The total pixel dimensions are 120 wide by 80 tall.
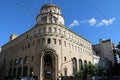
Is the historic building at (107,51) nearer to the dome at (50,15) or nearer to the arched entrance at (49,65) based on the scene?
the dome at (50,15)

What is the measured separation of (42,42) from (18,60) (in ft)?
48.5

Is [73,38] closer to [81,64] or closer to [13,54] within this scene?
[81,64]

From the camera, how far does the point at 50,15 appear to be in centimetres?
5147

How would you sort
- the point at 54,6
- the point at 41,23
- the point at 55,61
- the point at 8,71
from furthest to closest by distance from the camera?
the point at 8,71 → the point at 54,6 → the point at 41,23 → the point at 55,61

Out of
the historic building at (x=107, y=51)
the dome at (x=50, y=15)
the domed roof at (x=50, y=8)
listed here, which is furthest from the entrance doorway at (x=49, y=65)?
the historic building at (x=107, y=51)

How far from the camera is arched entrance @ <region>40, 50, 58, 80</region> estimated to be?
4347 cm

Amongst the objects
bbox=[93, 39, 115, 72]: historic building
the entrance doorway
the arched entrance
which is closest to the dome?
the arched entrance

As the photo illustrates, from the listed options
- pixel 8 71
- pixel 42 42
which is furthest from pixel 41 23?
pixel 8 71

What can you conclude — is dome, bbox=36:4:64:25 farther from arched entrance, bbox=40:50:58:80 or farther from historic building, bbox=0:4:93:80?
arched entrance, bbox=40:50:58:80

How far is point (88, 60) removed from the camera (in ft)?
201

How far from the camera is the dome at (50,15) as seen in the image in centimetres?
5122

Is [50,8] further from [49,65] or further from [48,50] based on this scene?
[49,65]

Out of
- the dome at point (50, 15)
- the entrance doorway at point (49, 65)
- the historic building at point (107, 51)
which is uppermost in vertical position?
the dome at point (50, 15)

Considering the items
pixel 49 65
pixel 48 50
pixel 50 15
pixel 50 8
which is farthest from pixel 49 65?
pixel 50 8
